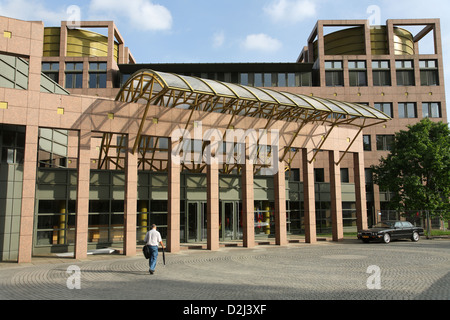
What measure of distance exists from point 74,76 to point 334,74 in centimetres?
2958

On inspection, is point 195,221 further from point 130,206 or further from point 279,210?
point 130,206

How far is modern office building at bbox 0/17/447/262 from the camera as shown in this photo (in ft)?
59.9

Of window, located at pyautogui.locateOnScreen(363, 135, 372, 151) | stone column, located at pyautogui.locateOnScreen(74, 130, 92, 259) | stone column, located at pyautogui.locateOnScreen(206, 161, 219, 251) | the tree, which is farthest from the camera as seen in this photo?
window, located at pyautogui.locateOnScreen(363, 135, 372, 151)

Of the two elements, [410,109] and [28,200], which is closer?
[28,200]

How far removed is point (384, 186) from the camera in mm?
33781

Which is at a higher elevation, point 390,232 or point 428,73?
point 428,73

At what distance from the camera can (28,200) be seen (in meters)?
17.2

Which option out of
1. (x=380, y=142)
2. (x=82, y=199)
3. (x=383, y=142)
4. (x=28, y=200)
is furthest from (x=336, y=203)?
(x=383, y=142)

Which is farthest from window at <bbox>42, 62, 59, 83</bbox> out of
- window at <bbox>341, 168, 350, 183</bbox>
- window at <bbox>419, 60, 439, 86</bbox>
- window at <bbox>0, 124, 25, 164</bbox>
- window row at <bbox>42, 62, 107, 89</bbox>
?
window at <bbox>419, 60, 439, 86</bbox>

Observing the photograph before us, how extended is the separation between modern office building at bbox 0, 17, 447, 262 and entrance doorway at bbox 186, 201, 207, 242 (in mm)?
86

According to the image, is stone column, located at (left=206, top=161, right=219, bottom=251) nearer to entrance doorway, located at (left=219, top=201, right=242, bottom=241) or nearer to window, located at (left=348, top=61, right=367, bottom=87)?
entrance doorway, located at (left=219, top=201, right=242, bottom=241)

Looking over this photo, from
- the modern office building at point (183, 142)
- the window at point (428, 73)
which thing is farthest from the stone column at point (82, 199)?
the window at point (428, 73)
